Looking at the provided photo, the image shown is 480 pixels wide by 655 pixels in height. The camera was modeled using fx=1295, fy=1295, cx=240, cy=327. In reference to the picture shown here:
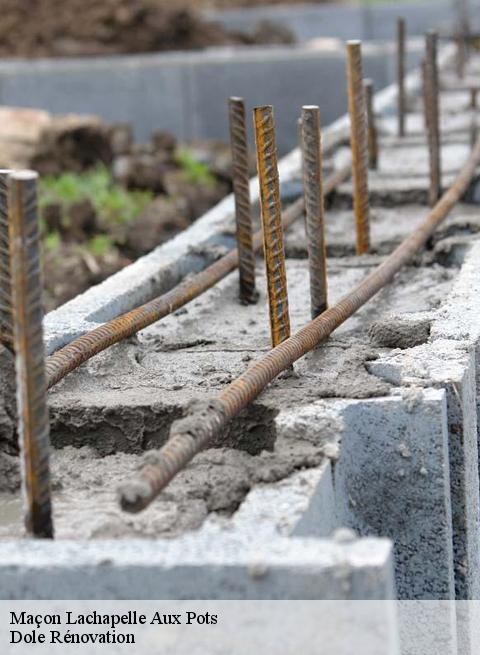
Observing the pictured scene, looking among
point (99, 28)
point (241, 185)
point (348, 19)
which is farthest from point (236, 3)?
point (241, 185)

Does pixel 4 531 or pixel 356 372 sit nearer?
pixel 4 531

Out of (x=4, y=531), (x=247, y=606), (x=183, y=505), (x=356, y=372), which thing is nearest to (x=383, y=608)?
(x=247, y=606)

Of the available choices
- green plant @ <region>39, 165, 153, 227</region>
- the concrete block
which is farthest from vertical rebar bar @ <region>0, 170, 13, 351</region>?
green plant @ <region>39, 165, 153, 227</region>

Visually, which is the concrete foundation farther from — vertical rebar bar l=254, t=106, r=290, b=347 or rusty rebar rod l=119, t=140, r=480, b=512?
vertical rebar bar l=254, t=106, r=290, b=347

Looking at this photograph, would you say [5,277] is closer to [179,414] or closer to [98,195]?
[179,414]

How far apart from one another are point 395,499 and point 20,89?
11.0 m

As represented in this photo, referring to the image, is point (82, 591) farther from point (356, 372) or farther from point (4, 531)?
point (356, 372)

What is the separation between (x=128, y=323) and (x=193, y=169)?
24.0 ft

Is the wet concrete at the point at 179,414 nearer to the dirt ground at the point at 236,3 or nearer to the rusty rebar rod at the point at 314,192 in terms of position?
the rusty rebar rod at the point at 314,192

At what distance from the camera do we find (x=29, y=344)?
269 cm

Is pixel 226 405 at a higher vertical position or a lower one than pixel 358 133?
lower

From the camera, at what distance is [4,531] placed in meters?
3.05

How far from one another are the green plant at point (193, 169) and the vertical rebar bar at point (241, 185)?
613 centimetres

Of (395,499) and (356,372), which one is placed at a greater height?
(356,372)
